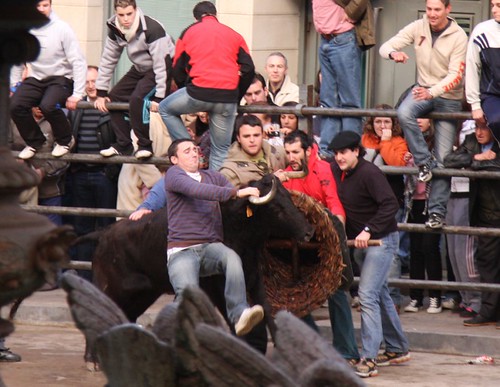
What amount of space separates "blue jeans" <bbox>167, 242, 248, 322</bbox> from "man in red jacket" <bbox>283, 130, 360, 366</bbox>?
3.15 ft

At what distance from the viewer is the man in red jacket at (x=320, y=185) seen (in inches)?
389

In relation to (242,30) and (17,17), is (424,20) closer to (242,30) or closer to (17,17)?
(242,30)

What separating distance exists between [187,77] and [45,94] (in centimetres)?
138

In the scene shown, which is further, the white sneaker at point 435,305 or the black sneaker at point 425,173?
the white sneaker at point 435,305

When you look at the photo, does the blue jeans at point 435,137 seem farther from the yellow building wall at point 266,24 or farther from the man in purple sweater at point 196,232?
the yellow building wall at point 266,24

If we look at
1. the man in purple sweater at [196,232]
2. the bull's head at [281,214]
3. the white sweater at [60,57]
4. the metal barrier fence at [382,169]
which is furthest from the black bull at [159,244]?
the white sweater at [60,57]

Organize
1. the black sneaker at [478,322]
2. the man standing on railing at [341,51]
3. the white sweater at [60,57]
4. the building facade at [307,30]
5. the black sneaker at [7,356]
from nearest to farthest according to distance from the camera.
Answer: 1. the black sneaker at [7,356]
2. the man standing on railing at [341,51]
3. the black sneaker at [478,322]
4. the white sweater at [60,57]
5. the building facade at [307,30]

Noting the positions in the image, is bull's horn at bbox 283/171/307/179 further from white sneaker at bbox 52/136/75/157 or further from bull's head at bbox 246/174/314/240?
white sneaker at bbox 52/136/75/157

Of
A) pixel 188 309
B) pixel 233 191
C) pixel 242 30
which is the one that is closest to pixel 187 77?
pixel 233 191

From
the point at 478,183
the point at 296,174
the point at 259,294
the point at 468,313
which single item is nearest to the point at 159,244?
the point at 259,294

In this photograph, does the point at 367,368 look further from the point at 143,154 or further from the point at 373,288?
the point at 143,154

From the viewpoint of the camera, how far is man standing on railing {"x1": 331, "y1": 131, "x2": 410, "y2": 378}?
9797mm

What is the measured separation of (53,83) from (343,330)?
3315mm

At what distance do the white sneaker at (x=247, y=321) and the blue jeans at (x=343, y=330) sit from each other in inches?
48.1
